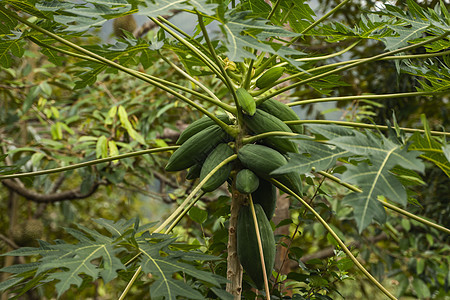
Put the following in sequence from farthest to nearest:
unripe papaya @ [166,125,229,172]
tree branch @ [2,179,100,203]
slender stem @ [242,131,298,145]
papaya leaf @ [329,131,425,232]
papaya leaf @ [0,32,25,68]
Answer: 1. tree branch @ [2,179,100,203]
2. papaya leaf @ [0,32,25,68]
3. unripe papaya @ [166,125,229,172]
4. slender stem @ [242,131,298,145]
5. papaya leaf @ [329,131,425,232]

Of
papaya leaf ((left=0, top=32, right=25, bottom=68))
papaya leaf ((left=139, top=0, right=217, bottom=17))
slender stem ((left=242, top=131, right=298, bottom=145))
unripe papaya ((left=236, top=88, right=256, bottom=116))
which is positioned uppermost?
papaya leaf ((left=139, top=0, right=217, bottom=17))

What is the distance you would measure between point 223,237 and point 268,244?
0.22 metres

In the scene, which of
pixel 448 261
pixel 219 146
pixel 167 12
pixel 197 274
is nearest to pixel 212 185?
pixel 219 146

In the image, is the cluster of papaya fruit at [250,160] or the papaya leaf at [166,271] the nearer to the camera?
the papaya leaf at [166,271]

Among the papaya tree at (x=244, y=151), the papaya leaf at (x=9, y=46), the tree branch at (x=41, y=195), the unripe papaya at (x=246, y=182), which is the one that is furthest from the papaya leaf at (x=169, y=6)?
the tree branch at (x=41, y=195)

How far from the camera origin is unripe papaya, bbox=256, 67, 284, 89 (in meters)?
0.86

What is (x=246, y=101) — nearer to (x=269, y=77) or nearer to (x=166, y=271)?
(x=269, y=77)

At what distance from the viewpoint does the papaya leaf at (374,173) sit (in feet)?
1.77

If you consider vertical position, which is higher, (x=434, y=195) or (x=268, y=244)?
(x=268, y=244)

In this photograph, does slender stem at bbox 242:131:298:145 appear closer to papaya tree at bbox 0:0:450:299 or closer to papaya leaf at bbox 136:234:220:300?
papaya tree at bbox 0:0:450:299

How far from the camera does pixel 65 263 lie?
60 centimetres

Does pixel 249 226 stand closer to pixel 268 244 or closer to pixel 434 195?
pixel 268 244

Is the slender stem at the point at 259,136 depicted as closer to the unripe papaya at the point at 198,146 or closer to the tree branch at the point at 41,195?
the unripe papaya at the point at 198,146

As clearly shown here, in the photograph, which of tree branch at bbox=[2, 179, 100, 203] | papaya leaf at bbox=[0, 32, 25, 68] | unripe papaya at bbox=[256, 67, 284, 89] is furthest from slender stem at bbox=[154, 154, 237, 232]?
tree branch at bbox=[2, 179, 100, 203]
